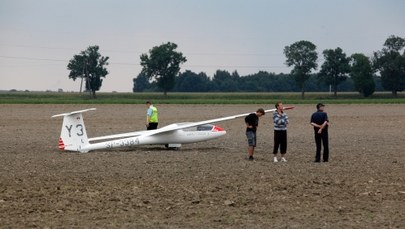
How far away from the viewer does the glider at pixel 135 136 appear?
74.5ft

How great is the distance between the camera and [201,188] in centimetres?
1463

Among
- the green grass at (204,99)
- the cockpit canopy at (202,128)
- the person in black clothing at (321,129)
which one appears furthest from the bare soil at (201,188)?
the green grass at (204,99)

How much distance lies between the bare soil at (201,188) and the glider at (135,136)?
1.18 ft

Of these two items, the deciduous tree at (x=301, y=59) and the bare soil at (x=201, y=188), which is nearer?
the bare soil at (x=201, y=188)

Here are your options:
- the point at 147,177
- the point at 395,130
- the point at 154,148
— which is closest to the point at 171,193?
the point at 147,177

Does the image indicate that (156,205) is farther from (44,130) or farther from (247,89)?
(247,89)

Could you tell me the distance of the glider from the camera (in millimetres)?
22703

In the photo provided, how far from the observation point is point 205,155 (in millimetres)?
22031

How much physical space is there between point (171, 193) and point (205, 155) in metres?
7.98

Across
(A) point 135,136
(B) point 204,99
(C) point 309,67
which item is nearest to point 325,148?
(A) point 135,136

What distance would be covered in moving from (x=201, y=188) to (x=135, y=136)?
384 inches

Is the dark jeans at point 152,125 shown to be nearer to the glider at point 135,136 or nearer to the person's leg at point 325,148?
the glider at point 135,136

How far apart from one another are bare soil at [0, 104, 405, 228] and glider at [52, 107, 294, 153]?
36 centimetres

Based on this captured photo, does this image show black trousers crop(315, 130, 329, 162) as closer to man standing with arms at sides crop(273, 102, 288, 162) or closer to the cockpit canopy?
man standing with arms at sides crop(273, 102, 288, 162)
